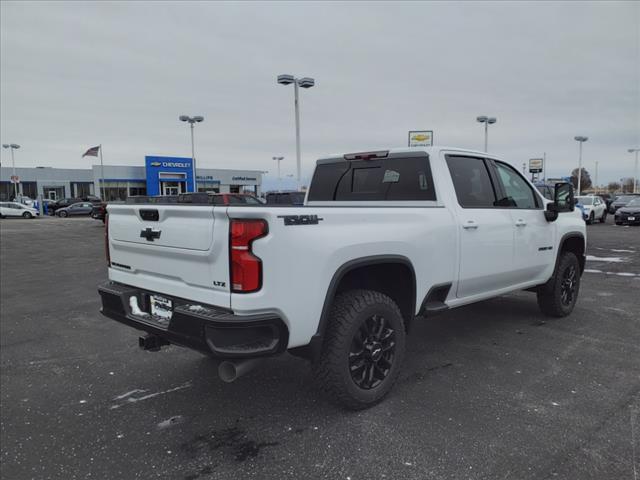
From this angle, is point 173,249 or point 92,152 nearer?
point 173,249

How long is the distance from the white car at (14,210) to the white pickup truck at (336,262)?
1624 inches

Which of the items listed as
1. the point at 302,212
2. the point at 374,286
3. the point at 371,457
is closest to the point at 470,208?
the point at 374,286

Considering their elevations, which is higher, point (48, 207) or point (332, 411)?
point (48, 207)

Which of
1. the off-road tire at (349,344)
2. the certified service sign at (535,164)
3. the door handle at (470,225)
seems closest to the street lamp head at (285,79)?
the door handle at (470,225)

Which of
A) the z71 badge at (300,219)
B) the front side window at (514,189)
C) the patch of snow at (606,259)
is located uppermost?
the front side window at (514,189)

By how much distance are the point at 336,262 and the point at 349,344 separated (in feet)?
1.95

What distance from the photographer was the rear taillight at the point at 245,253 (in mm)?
2742

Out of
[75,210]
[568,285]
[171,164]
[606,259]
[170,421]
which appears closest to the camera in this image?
[170,421]

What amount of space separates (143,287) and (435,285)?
227cm

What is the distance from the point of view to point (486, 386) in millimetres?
3895

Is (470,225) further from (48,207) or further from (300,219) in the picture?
(48,207)

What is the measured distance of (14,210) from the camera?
3853cm

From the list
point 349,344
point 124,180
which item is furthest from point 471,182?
point 124,180

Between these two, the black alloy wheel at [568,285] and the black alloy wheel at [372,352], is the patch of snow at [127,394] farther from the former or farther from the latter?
the black alloy wheel at [568,285]
